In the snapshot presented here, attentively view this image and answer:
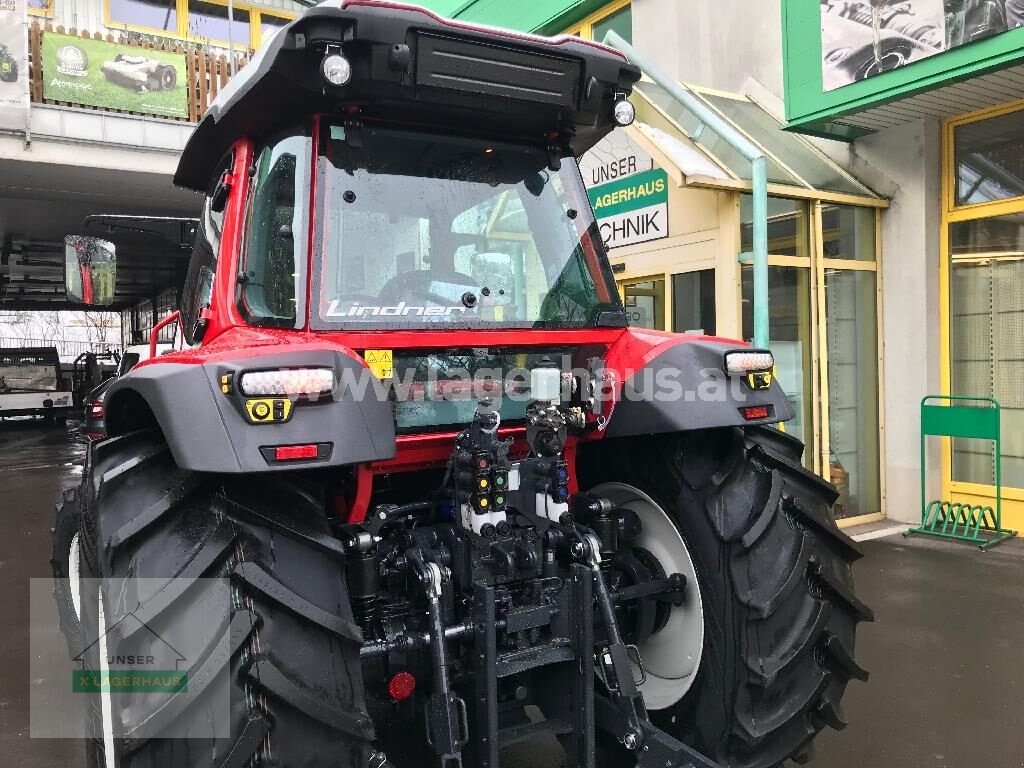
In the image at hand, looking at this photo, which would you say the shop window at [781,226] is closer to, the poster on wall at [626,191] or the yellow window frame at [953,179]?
the poster on wall at [626,191]

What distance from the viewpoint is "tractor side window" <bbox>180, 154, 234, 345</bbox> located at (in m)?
2.83

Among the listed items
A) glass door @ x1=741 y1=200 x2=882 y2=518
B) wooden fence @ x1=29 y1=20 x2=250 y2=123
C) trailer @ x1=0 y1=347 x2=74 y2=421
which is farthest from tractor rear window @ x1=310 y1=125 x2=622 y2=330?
trailer @ x1=0 y1=347 x2=74 y2=421

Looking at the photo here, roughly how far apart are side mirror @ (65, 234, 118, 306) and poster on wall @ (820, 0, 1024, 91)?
19.3 feet

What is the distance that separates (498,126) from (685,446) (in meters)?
1.30

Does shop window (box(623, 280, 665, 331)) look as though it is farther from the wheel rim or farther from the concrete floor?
the wheel rim

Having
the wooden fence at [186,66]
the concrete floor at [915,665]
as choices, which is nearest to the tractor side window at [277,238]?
the concrete floor at [915,665]

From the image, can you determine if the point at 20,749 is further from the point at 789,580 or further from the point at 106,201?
the point at 106,201

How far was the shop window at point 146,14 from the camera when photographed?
1559 centimetres

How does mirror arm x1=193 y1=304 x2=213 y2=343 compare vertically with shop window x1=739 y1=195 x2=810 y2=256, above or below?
below

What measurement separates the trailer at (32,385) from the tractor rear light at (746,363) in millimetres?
24406

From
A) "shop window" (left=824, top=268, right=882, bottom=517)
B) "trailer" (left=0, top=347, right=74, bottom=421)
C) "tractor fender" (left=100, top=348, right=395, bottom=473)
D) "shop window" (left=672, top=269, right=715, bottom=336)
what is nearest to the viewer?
"tractor fender" (left=100, top=348, right=395, bottom=473)

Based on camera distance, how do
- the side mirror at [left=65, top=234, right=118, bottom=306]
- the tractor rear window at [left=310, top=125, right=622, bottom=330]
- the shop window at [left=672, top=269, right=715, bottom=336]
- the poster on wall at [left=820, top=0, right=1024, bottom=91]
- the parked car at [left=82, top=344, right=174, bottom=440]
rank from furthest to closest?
the parked car at [left=82, top=344, right=174, bottom=440] < the shop window at [left=672, top=269, right=715, bottom=336] < the poster on wall at [left=820, top=0, right=1024, bottom=91] < the side mirror at [left=65, top=234, right=118, bottom=306] < the tractor rear window at [left=310, top=125, right=622, bottom=330]

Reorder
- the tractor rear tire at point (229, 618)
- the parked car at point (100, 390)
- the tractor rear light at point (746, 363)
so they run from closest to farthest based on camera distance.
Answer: the tractor rear tire at point (229, 618)
the tractor rear light at point (746, 363)
the parked car at point (100, 390)

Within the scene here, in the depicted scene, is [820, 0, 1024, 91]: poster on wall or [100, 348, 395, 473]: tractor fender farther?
[820, 0, 1024, 91]: poster on wall
